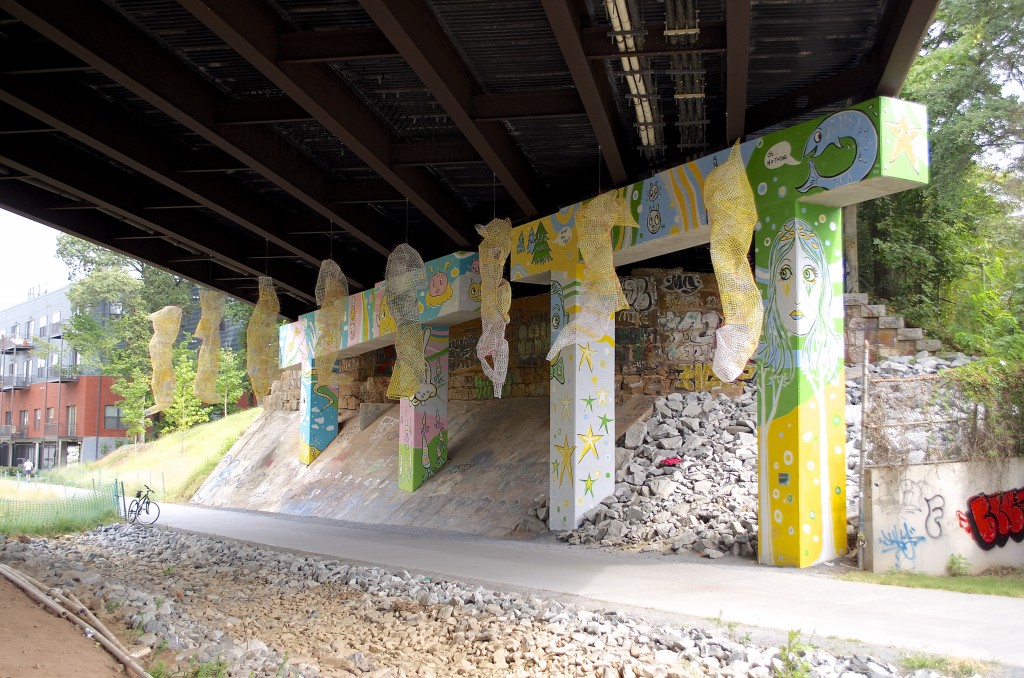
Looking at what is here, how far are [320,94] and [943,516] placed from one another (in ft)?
32.6

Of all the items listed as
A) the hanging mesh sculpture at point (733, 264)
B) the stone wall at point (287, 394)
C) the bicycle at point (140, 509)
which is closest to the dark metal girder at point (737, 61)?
the hanging mesh sculpture at point (733, 264)

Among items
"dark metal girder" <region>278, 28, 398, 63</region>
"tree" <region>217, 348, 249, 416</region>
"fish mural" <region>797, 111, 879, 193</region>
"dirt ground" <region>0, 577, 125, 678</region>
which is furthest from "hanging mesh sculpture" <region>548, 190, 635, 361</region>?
"tree" <region>217, 348, 249, 416</region>

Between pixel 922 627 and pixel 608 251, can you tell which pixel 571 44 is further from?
pixel 922 627

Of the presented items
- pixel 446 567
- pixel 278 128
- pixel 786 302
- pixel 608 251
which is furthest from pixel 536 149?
pixel 446 567

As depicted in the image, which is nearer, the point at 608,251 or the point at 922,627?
the point at 922,627

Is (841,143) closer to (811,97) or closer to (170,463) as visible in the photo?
(811,97)

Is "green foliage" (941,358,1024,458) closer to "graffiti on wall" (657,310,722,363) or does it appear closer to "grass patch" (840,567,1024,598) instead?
"grass patch" (840,567,1024,598)

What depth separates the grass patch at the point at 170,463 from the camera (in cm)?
3334

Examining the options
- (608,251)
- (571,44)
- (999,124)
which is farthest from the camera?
(999,124)

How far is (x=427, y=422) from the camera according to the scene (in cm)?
2255

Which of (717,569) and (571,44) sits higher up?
(571,44)

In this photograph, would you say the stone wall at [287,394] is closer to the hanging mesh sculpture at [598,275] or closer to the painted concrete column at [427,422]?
the painted concrete column at [427,422]

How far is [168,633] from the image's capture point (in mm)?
7941

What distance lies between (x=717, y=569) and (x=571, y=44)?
6987 mm
